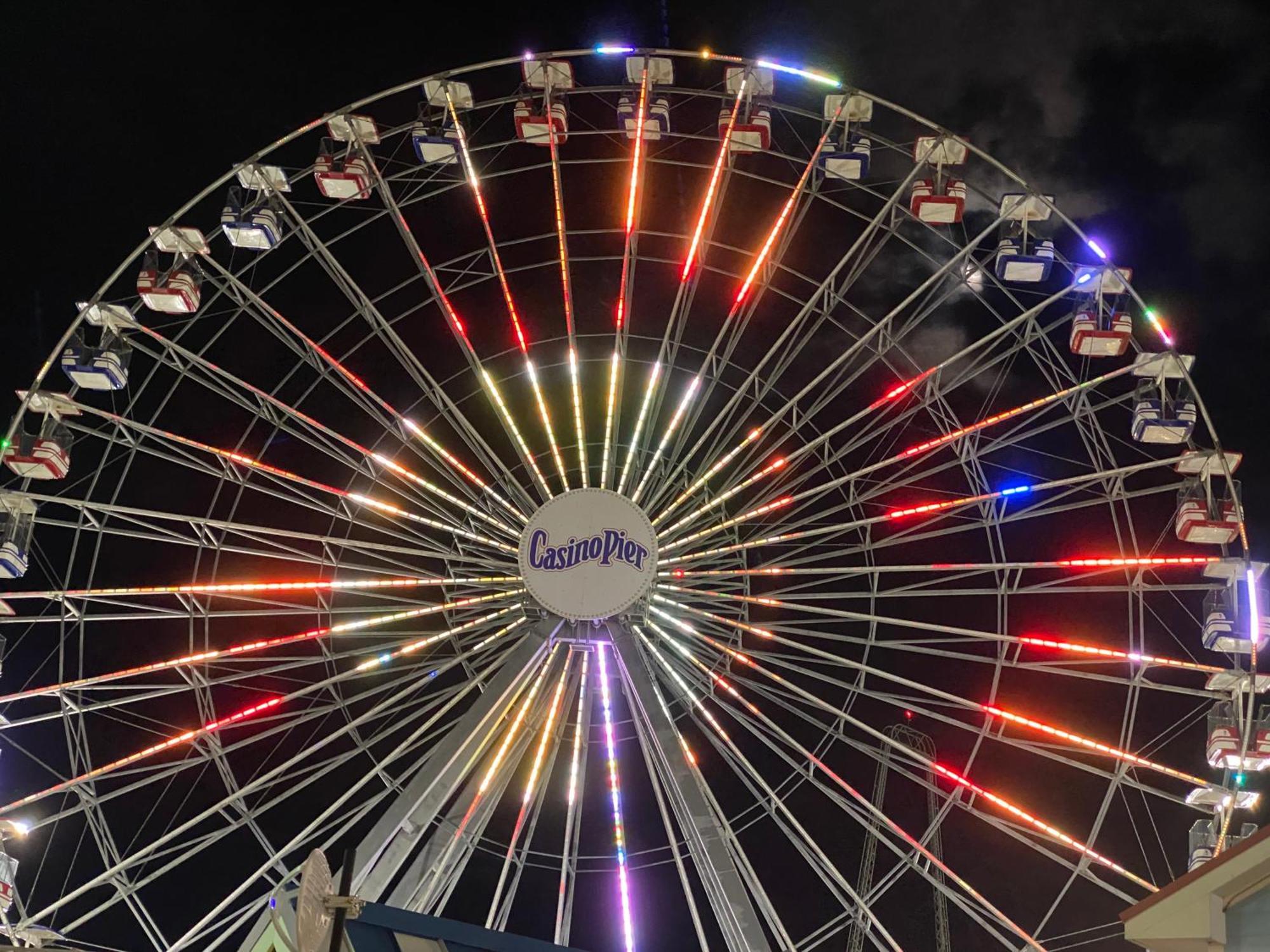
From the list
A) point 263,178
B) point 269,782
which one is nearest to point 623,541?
point 269,782

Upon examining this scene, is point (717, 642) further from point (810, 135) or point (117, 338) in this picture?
point (810, 135)

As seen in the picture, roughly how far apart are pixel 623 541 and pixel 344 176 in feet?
23.2

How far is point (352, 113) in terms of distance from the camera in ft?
75.5

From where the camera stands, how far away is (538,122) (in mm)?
23109

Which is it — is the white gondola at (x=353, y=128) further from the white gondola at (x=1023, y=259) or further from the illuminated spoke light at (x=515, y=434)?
the white gondola at (x=1023, y=259)

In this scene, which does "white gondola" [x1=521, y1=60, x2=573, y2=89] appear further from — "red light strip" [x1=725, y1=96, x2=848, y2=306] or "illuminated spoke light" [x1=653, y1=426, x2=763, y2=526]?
"illuminated spoke light" [x1=653, y1=426, x2=763, y2=526]

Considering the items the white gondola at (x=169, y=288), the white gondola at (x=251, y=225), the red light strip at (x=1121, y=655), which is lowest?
the red light strip at (x=1121, y=655)

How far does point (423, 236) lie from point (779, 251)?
991 cm

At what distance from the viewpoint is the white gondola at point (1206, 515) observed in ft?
72.7

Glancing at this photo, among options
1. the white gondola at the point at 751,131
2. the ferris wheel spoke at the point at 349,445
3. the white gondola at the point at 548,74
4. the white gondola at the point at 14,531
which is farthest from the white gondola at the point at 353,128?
the white gondola at the point at 14,531

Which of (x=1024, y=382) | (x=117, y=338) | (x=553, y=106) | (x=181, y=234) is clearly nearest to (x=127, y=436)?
(x=117, y=338)

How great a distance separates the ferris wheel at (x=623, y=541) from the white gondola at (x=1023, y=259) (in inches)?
2.5

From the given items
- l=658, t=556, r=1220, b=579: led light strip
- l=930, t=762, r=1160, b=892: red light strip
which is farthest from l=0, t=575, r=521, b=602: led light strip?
l=930, t=762, r=1160, b=892: red light strip

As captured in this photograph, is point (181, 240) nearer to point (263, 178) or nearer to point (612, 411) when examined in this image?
point (263, 178)
